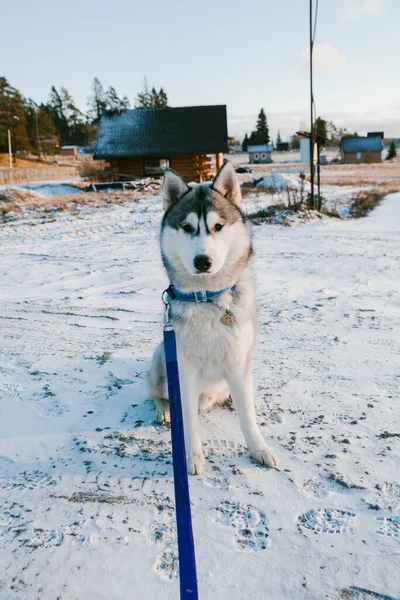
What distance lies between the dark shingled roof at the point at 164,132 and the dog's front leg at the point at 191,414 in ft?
78.7

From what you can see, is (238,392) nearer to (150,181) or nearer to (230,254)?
(230,254)

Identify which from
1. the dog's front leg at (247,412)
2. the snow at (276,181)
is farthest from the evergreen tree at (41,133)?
the dog's front leg at (247,412)

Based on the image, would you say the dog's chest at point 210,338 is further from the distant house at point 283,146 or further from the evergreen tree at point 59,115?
the distant house at point 283,146

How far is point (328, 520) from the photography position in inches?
76.5

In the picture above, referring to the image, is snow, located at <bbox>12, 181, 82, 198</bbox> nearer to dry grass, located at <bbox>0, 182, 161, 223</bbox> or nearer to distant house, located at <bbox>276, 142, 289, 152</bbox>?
dry grass, located at <bbox>0, 182, 161, 223</bbox>

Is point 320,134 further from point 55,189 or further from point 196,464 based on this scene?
point 196,464

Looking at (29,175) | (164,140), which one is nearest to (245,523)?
(164,140)

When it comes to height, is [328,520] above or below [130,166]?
below

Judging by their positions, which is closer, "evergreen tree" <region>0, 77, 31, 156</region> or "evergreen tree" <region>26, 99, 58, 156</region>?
"evergreen tree" <region>0, 77, 31, 156</region>

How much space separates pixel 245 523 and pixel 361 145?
79621 millimetres

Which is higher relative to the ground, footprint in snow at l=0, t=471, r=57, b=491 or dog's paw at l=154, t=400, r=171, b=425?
dog's paw at l=154, t=400, r=171, b=425

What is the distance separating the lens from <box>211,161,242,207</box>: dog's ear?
251 cm

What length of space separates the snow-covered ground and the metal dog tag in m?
0.82

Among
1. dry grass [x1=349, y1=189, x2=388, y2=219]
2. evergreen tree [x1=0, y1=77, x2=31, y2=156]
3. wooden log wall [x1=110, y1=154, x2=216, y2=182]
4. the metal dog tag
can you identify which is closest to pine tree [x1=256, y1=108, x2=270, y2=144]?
evergreen tree [x1=0, y1=77, x2=31, y2=156]
